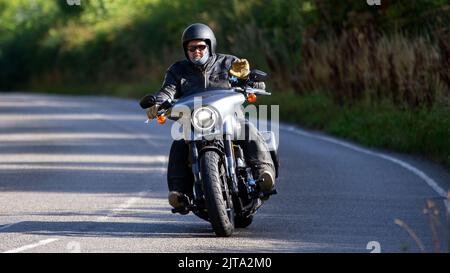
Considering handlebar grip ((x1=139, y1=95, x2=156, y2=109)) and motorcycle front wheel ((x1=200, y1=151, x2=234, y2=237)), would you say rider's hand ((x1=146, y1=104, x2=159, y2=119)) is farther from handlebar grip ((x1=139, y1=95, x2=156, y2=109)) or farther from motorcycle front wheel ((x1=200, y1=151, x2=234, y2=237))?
motorcycle front wheel ((x1=200, y1=151, x2=234, y2=237))

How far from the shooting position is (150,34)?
56.8 m

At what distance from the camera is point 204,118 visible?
11.6 metres

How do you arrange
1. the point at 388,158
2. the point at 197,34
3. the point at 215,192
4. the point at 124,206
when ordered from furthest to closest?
the point at 388,158 → the point at 124,206 → the point at 197,34 → the point at 215,192

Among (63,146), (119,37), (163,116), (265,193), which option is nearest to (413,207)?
(265,193)

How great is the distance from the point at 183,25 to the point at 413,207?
39.6m

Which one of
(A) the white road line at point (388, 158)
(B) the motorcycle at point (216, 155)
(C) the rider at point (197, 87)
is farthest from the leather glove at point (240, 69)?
(A) the white road line at point (388, 158)

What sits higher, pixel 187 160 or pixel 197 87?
pixel 197 87

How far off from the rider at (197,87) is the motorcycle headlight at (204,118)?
1.45 ft

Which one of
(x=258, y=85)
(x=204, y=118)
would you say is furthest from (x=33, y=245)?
(x=258, y=85)

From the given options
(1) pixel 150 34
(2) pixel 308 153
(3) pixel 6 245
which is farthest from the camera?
(1) pixel 150 34

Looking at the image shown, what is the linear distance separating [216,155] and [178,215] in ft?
7.12

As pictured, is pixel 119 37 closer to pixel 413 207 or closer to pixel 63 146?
pixel 63 146

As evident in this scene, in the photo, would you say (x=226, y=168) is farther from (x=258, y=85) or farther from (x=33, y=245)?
(x=33, y=245)

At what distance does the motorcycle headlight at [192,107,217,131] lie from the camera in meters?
11.6
